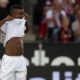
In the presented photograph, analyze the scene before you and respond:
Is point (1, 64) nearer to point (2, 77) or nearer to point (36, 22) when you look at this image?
point (2, 77)

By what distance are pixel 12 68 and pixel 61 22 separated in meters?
4.56

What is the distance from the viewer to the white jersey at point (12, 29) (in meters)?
6.90

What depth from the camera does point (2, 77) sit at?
687 centimetres

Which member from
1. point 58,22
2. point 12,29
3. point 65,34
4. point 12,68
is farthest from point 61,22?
point 12,68

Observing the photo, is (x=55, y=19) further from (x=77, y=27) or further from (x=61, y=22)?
(x=77, y=27)

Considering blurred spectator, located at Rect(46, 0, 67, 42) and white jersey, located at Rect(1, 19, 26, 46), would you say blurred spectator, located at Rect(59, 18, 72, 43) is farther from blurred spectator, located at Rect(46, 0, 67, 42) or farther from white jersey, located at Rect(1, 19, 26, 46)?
white jersey, located at Rect(1, 19, 26, 46)

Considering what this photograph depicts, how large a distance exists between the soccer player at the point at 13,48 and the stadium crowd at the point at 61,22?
4.13 metres

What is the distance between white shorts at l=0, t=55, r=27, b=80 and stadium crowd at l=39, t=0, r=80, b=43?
4164 millimetres

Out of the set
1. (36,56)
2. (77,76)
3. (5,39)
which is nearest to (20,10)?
(5,39)

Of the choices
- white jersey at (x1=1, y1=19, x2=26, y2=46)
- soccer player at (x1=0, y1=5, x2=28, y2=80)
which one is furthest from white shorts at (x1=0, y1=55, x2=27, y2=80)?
white jersey at (x1=1, y1=19, x2=26, y2=46)

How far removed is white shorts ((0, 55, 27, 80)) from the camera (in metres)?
6.85

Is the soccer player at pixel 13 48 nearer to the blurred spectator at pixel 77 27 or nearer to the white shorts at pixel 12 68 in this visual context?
the white shorts at pixel 12 68

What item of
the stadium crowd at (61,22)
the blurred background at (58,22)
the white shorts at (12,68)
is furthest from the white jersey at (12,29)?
the stadium crowd at (61,22)

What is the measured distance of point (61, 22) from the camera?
11.3 metres
